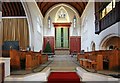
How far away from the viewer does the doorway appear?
2344 centimetres

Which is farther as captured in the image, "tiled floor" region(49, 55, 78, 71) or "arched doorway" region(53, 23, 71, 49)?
"arched doorway" region(53, 23, 71, 49)

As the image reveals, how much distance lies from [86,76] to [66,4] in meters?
17.8

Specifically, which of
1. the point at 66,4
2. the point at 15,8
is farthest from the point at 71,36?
the point at 15,8

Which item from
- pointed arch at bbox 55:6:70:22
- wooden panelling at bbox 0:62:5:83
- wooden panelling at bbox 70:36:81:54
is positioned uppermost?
pointed arch at bbox 55:6:70:22

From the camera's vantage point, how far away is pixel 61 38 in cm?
2361

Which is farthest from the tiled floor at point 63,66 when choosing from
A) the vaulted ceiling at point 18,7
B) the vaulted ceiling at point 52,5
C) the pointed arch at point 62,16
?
the pointed arch at point 62,16

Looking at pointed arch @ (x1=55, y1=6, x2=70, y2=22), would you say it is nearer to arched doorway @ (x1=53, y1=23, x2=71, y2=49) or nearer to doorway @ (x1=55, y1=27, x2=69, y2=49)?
arched doorway @ (x1=53, y1=23, x2=71, y2=49)

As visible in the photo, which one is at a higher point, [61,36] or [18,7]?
[18,7]

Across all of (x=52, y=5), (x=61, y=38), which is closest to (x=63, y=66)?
(x=61, y=38)

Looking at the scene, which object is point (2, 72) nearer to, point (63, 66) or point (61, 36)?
point (63, 66)

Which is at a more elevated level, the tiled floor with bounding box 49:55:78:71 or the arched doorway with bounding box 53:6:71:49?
the arched doorway with bounding box 53:6:71:49

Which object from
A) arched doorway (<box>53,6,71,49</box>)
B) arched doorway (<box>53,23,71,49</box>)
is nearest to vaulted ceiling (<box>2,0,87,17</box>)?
arched doorway (<box>53,6,71,49</box>)

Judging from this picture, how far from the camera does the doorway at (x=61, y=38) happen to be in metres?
23.4

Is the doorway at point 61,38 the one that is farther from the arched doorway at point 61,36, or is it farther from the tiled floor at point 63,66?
the tiled floor at point 63,66
